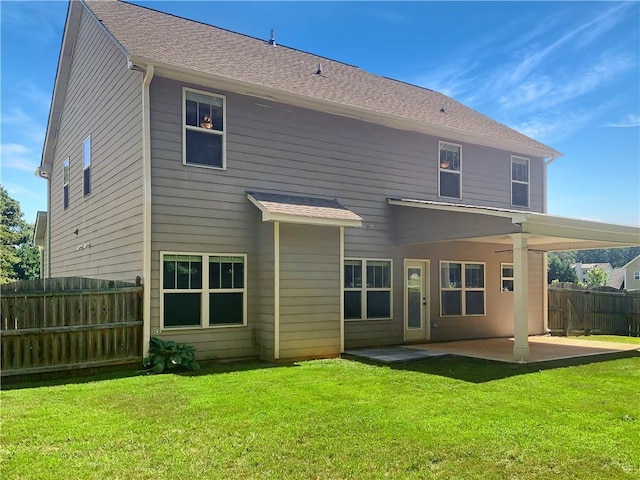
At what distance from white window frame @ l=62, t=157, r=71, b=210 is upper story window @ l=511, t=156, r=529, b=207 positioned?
12.4 m

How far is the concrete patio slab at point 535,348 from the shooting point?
389 inches

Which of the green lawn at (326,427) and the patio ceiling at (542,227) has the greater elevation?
the patio ceiling at (542,227)

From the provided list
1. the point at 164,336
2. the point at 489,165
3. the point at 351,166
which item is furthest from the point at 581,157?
the point at 164,336

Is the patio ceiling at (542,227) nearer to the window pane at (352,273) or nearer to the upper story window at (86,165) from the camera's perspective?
the window pane at (352,273)

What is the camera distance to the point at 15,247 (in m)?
34.8

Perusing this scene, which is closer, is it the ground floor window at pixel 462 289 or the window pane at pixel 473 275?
the ground floor window at pixel 462 289

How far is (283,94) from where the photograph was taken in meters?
9.90

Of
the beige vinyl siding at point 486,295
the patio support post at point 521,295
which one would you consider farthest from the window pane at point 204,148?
the patio support post at point 521,295

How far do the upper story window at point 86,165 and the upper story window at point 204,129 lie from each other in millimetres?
4208

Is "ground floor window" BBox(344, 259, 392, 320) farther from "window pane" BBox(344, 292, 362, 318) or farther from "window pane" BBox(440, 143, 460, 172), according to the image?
"window pane" BBox(440, 143, 460, 172)

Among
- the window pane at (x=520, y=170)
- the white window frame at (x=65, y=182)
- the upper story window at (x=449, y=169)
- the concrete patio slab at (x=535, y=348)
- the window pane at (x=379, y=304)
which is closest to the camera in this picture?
the concrete patio slab at (x=535, y=348)

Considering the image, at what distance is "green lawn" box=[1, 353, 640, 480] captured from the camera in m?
3.87

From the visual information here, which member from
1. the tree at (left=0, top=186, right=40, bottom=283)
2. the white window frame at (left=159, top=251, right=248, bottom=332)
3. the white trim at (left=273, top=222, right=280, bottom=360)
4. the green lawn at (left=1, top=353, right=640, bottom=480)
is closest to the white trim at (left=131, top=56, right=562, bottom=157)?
the white trim at (left=273, top=222, right=280, bottom=360)

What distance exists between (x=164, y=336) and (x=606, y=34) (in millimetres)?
12081
